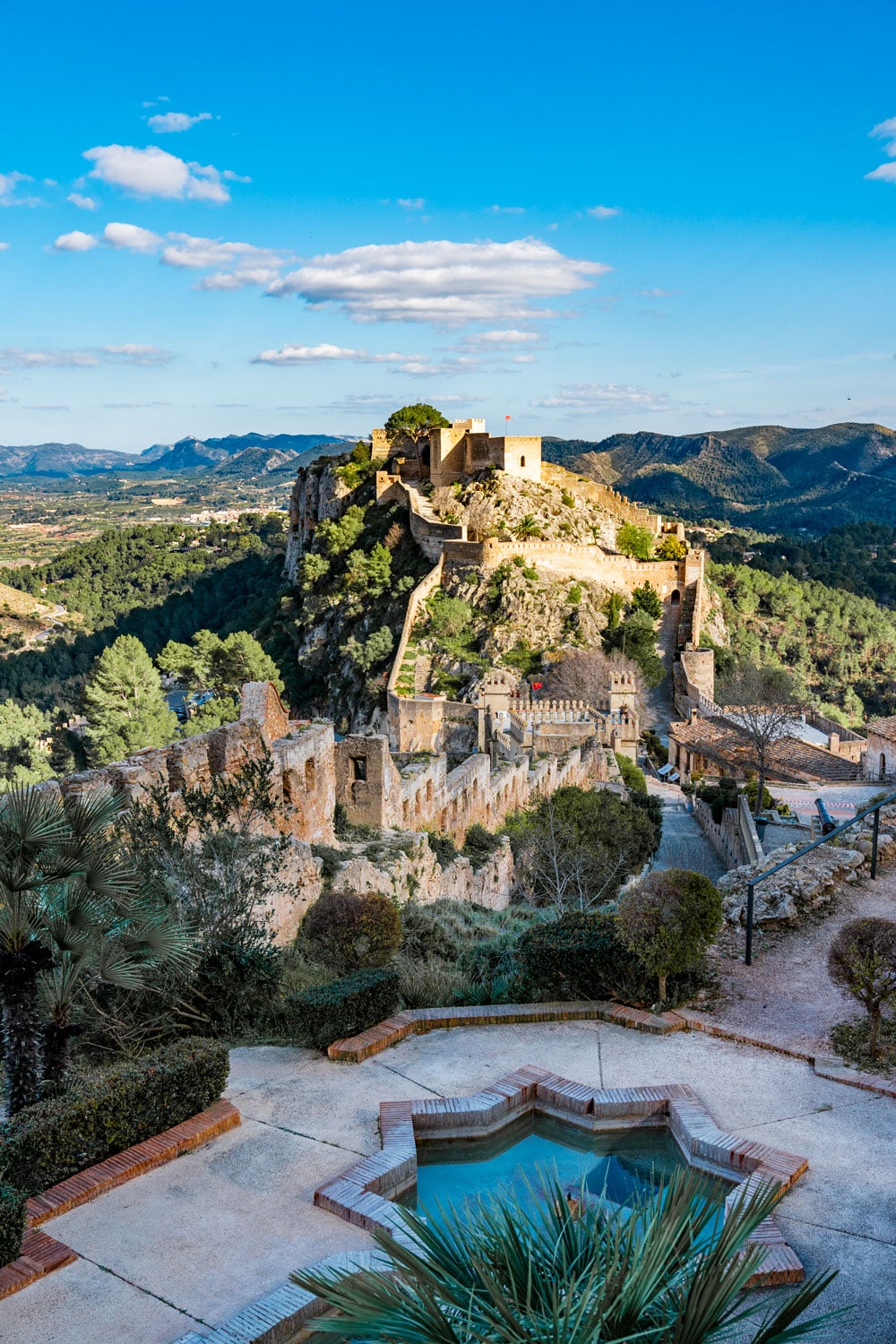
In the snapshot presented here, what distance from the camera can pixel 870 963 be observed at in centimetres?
743

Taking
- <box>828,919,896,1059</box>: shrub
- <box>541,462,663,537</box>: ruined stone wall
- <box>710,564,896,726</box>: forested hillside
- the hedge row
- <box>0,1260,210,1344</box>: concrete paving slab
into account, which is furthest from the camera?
<box>710,564,896,726</box>: forested hillside

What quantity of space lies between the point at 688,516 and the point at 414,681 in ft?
298

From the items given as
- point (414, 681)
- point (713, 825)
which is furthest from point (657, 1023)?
point (414, 681)

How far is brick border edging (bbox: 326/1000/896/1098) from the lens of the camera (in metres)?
7.83

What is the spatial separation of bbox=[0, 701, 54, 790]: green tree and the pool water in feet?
103

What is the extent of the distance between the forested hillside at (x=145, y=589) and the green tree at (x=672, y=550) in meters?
26.3

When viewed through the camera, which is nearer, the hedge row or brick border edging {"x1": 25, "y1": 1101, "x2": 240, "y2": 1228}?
brick border edging {"x1": 25, "y1": 1101, "x2": 240, "y2": 1228}

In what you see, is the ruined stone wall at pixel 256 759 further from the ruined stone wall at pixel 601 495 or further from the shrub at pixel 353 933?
the ruined stone wall at pixel 601 495

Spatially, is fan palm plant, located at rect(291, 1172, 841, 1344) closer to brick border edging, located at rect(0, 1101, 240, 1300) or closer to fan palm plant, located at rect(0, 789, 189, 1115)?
brick border edging, located at rect(0, 1101, 240, 1300)

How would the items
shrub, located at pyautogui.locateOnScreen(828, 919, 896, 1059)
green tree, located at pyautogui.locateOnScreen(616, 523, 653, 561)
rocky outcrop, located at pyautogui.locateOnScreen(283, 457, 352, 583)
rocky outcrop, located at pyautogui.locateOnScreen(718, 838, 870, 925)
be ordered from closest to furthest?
1. shrub, located at pyautogui.locateOnScreen(828, 919, 896, 1059)
2. rocky outcrop, located at pyautogui.locateOnScreen(718, 838, 870, 925)
3. green tree, located at pyautogui.locateOnScreen(616, 523, 653, 561)
4. rocky outcrop, located at pyautogui.locateOnScreen(283, 457, 352, 583)

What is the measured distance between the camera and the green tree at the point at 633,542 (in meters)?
52.1

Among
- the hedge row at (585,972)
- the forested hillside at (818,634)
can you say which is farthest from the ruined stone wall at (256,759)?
the forested hillside at (818,634)

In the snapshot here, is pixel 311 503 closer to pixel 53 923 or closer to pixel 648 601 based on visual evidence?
pixel 648 601

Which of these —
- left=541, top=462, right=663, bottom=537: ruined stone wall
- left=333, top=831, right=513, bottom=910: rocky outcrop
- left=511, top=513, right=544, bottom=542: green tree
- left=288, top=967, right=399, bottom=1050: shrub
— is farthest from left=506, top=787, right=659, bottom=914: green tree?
left=541, top=462, right=663, bottom=537: ruined stone wall
